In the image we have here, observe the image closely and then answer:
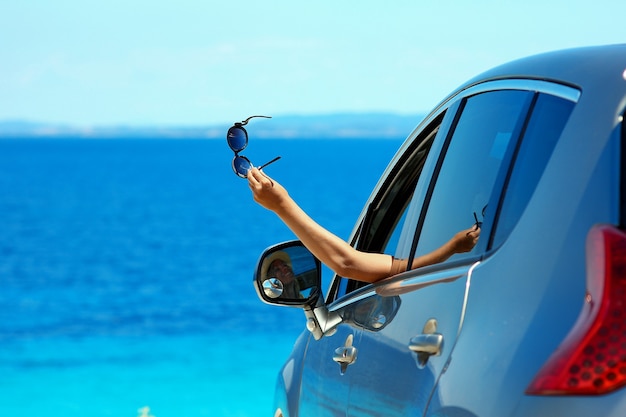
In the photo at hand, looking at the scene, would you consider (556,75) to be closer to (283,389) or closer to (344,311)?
(344,311)

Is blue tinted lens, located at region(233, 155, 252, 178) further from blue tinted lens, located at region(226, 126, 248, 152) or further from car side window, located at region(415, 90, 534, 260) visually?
car side window, located at region(415, 90, 534, 260)

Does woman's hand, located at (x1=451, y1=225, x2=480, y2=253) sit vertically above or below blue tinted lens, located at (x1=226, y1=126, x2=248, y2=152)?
below

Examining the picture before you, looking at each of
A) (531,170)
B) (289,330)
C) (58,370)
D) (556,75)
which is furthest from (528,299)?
(289,330)

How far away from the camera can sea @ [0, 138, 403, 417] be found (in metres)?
21.5

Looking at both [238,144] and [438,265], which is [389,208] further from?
[438,265]

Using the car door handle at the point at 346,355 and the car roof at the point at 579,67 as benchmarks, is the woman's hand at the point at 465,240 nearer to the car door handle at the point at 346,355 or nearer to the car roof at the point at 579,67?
the car roof at the point at 579,67

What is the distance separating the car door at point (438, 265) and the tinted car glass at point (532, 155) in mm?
53

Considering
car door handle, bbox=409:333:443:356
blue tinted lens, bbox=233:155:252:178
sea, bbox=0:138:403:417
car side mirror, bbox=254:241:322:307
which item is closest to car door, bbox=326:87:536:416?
car door handle, bbox=409:333:443:356

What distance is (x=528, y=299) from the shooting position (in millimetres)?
2027

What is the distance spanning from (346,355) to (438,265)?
52 centimetres

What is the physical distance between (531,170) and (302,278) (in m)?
1.30

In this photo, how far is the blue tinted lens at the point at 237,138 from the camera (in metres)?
3.10

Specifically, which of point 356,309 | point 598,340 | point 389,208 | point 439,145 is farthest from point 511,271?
point 389,208

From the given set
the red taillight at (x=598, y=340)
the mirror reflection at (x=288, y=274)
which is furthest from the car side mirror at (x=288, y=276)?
the red taillight at (x=598, y=340)
